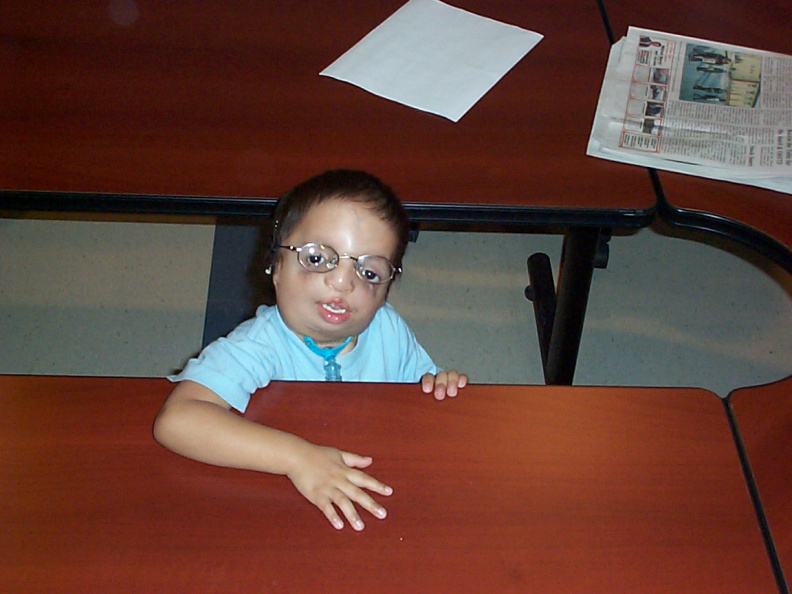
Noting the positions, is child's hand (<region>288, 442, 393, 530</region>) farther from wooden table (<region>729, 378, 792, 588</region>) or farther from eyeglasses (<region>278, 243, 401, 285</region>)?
wooden table (<region>729, 378, 792, 588</region>)

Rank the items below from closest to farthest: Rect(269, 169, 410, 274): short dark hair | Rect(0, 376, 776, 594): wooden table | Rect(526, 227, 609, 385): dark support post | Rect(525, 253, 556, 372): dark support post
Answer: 1. Rect(0, 376, 776, 594): wooden table
2. Rect(269, 169, 410, 274): short dark hair
3. Rect(526, 227, 609, 385): dark support post
4. Rect(525, 253, 556, 372): dark support post

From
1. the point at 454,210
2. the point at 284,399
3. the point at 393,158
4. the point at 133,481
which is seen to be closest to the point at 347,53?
the point at 393,158

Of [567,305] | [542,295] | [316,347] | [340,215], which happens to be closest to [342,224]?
[340,215]

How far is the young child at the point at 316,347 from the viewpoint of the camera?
836 mm

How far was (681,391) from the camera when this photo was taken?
0.94 m

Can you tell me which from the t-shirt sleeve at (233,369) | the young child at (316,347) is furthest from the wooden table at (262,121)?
the t-shirt sleeve at (233,369)

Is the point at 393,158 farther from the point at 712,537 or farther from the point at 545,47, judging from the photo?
the point at 712,537

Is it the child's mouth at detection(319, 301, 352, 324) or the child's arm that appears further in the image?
the child's mouth at detection(319, 301, 352, 324)

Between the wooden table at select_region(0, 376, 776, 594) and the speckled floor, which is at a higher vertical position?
the wooden table at select_region(0, 376, 776, 594)

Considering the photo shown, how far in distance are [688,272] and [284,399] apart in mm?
1627

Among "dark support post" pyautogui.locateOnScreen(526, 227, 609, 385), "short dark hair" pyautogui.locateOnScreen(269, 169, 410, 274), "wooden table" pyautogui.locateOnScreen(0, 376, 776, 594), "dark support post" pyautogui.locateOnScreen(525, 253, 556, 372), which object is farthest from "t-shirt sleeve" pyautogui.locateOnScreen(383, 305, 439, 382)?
"dark support post" pyautogui.locateOnScreen(525, 253, 556, 372)

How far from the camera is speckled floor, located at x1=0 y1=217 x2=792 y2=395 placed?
202 cm

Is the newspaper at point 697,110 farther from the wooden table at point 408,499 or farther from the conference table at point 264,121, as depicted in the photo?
the wooden table at point 408,499

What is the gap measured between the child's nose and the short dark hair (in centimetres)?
7
